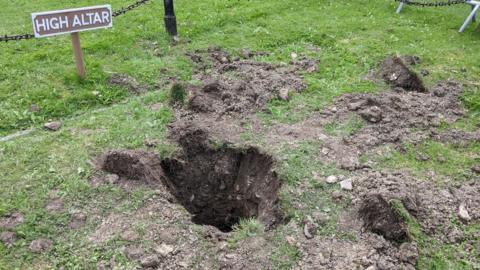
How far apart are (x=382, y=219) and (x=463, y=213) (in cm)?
81

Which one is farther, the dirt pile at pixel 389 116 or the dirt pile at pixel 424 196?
the dirt pile at pixel 389 116

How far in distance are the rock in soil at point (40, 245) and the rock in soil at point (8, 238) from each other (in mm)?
174

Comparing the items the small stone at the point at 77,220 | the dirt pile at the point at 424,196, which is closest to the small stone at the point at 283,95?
the dirt pile at the point at 424,196

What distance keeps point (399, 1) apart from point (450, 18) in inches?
42.4

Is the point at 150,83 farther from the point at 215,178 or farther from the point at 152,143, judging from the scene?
the point at 215,178

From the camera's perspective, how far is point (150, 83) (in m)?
6.46

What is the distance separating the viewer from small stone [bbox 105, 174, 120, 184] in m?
4.37

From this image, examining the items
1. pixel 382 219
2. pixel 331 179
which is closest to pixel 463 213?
pixel 382 219

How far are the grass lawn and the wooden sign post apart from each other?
0.77 meters

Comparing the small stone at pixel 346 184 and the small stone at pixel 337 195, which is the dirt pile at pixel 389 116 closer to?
the small stone at pixel 346 184

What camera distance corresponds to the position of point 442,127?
5504mm

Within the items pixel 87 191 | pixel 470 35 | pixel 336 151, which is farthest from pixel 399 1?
pixel 87 191

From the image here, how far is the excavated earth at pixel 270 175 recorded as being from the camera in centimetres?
371

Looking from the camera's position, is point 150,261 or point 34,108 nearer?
point 150,261
